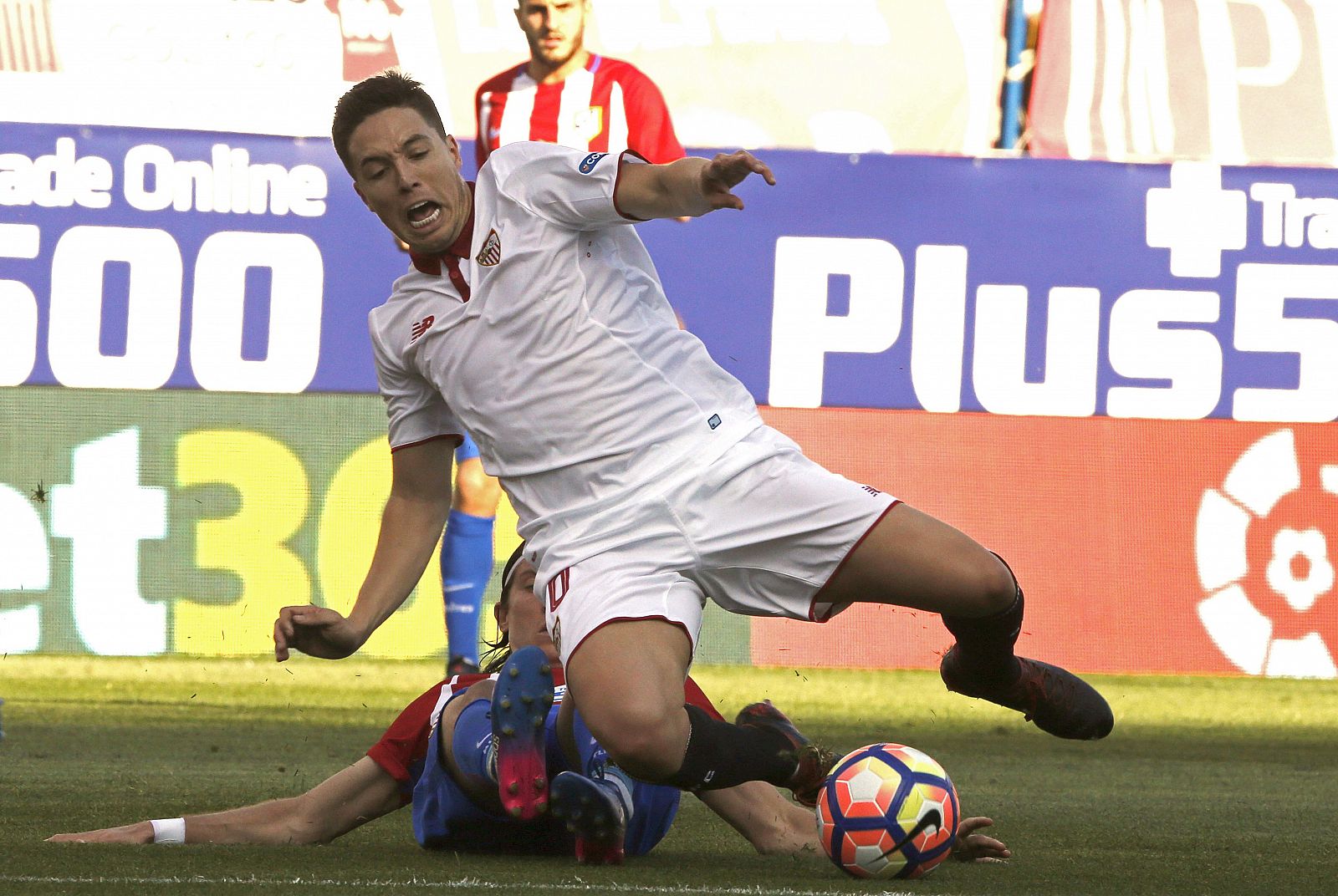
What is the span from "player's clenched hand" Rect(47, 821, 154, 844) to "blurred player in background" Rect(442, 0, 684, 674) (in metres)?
2.83

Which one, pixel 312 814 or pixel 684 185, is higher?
pixel 684 185

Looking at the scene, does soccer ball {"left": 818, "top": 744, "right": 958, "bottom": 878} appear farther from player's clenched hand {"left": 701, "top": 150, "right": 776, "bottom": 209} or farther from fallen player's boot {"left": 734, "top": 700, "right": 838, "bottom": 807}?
player's clenched hand {"left": 701, "top": 150, "right": 776, "bottom": 209}

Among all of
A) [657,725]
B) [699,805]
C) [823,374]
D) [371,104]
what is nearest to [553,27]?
[823,374]

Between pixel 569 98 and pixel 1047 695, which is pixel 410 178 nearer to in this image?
pixel 1047 695

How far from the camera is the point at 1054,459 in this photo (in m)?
8.18

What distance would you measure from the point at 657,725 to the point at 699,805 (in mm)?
1733

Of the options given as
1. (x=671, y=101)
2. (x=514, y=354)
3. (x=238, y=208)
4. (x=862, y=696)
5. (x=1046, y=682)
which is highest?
(x=671, y=101)

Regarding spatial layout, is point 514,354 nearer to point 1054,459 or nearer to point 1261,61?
point 1054,459

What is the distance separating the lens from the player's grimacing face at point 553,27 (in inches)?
284

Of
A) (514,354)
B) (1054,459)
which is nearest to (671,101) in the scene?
(1054,459)

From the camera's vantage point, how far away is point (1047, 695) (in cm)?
405

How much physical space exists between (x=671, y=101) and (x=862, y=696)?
304 centimetres

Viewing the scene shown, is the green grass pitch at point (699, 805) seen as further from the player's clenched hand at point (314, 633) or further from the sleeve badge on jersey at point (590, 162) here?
the sleeve badge on jersey at point (590, 162)

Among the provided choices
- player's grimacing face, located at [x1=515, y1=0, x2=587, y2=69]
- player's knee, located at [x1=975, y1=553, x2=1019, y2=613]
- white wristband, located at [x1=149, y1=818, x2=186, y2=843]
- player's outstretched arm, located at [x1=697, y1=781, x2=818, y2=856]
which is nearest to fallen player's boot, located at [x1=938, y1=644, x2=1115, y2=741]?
player's knee, located at [x1=975, y1=553, x2=1019, y2=613]
